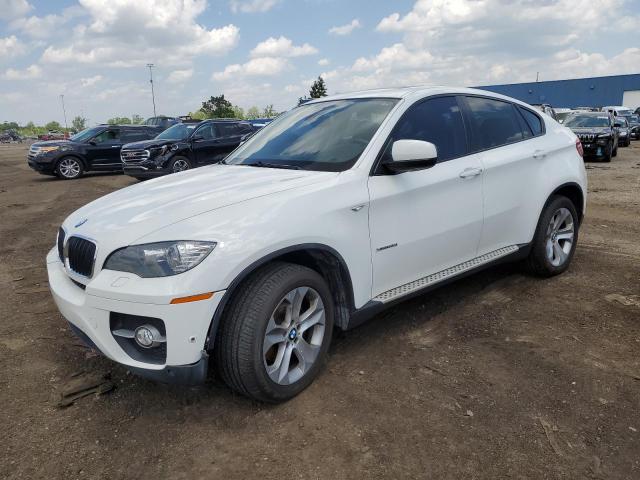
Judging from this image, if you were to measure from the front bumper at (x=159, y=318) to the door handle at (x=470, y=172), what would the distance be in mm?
2042

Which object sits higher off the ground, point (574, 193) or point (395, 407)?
point (574, 193)

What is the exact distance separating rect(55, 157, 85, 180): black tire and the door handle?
49.4 feet

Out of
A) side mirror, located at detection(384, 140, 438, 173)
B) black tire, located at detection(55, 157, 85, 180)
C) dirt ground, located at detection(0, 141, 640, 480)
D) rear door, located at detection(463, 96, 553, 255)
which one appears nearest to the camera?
dirt ground, located at detection(0, 141, 640, 480)

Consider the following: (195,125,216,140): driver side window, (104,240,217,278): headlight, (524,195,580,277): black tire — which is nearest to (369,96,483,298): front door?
(524,195,580,277): black tire

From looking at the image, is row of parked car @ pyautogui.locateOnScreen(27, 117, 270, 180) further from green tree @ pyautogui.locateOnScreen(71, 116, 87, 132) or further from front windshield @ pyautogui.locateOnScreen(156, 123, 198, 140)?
green tree @ pyautogui.locateOnScreen(71, 116, 87, 132)

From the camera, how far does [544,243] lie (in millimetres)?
4496

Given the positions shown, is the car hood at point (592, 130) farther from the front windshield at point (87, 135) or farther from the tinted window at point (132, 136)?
the front windshield at point (87, 135)

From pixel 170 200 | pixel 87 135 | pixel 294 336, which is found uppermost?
pixel 87 135

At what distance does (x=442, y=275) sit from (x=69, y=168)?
1519cm

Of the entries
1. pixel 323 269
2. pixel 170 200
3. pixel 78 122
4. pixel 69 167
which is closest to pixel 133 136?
pixel 69 167

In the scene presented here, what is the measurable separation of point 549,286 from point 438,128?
1956mm

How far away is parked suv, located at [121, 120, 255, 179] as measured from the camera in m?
12.9

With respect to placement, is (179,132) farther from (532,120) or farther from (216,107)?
(216,107)

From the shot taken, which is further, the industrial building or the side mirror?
the industrial building
